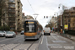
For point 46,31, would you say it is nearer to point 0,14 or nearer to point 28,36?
point 0,14

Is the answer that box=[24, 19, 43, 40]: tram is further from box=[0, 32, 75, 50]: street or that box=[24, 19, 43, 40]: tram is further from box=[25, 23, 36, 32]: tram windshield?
box=[0, 32, 75, 50]: street

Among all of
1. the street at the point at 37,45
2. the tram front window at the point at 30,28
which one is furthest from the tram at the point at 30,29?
the street at the point at 37,45

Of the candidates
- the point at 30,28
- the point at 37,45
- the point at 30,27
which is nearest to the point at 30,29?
the point at 30,28

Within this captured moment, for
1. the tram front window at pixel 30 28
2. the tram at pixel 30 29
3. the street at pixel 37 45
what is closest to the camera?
the street at pixel 37 45

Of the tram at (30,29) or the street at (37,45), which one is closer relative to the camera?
the street at (37,45)

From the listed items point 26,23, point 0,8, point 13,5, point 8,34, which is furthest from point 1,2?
Result: point 13,5

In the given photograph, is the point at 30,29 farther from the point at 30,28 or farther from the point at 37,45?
the point at 37,45

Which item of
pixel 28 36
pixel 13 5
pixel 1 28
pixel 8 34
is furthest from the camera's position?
pixel 13 5

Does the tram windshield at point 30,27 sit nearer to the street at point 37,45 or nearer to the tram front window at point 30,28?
the tram front window at point 30,28

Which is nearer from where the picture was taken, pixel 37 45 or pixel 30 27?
pixel 37 45

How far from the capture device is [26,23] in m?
19.2

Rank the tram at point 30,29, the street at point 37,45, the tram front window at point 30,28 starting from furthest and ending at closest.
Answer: the tram front window at point 30,28
the tram at point 30,29
the street at point 37,45

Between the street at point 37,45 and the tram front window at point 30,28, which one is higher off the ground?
the tram front window at point 30,28

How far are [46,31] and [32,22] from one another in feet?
76.2
